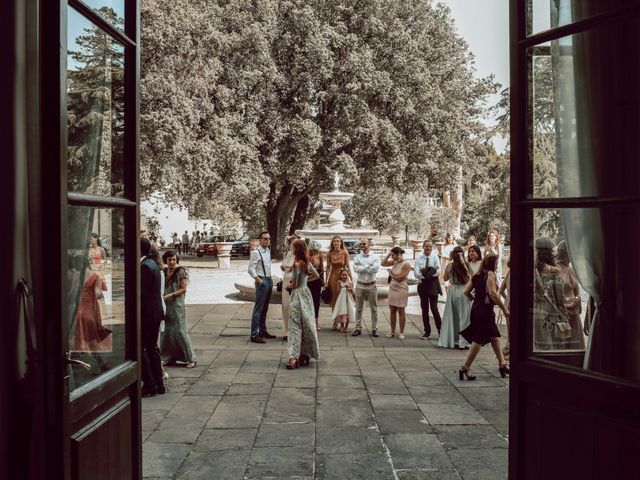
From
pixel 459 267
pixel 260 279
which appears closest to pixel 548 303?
pixel 459 267

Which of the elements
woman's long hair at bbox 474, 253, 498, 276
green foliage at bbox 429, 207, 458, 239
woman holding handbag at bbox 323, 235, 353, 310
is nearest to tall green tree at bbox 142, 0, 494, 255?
woman holding handbag at bbox 323, 235, 353, 310

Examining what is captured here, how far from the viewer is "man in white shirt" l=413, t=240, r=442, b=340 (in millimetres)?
11109

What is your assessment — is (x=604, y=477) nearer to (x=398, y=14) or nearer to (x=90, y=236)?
(x=90, y=236)

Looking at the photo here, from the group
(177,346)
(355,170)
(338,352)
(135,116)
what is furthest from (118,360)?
(355,170)

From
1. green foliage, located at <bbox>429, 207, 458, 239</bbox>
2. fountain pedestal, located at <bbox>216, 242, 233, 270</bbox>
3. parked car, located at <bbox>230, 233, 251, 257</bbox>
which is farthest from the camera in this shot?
green foliage, located at <bbox>429, 207, 458, 239</bbox>

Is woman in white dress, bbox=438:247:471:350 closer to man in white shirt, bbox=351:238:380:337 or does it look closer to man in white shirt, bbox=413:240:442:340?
man in white shirt, bbox=413:240:442:340

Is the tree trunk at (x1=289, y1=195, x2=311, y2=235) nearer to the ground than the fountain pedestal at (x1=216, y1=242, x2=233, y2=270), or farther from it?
farther from it

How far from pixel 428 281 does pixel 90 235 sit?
28.5ft

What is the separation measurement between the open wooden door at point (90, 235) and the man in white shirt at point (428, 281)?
26.5ft

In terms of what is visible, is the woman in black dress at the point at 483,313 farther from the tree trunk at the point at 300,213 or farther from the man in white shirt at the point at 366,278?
the tree trunk at the point at 300,213

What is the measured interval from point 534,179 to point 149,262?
486 cm

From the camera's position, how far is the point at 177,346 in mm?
8750

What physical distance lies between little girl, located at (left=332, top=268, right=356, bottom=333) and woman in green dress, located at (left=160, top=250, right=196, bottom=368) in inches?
139

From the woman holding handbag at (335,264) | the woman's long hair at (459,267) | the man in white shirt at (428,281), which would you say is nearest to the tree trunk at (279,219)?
the woman holding handbag at (335,264)
